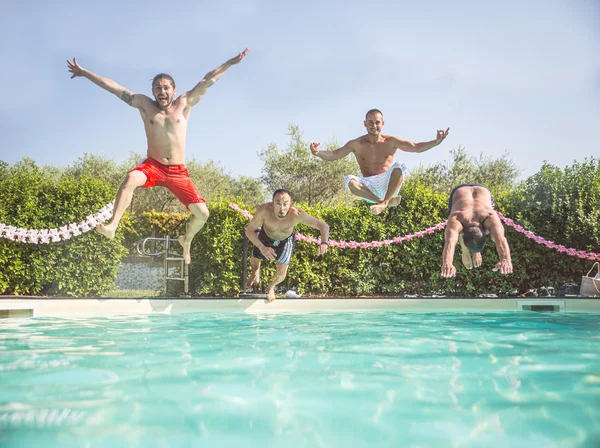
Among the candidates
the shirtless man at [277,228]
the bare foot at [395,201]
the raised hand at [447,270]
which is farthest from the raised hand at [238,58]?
the raised hand at [447,270]

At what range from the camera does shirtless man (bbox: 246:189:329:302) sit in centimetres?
772

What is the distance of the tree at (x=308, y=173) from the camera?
1154 inches

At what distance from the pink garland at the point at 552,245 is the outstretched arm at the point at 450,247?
5.49 meters

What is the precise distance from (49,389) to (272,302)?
18.3ft

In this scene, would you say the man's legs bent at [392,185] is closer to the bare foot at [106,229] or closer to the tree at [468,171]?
the bare foot at [106,229]

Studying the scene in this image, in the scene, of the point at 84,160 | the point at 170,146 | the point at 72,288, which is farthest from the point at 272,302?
the point at 84,160

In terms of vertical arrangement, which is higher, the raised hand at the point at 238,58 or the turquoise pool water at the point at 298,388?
the raised hand at the point at 238,58

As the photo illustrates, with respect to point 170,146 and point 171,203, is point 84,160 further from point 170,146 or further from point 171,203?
point 170,146

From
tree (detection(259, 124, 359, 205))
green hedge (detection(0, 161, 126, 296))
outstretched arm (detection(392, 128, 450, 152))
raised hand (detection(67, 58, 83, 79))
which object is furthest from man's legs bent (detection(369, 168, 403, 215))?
tree (detection(259, 124, 359, 205))

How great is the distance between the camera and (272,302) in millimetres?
8492

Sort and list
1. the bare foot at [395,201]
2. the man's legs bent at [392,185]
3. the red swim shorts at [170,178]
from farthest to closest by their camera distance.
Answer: the bare foot at [395,201] → the man's legs bent at [392,185] → the red swim shorts at [170,178]

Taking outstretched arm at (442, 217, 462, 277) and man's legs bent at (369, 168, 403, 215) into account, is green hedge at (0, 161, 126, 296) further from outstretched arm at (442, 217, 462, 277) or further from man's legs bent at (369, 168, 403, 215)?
outstretched arm at (442, 217, 462, 277)

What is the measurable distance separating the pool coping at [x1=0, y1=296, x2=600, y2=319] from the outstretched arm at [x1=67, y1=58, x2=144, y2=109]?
9.86ft

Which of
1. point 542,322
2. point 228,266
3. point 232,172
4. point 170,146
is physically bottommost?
point 542,322
